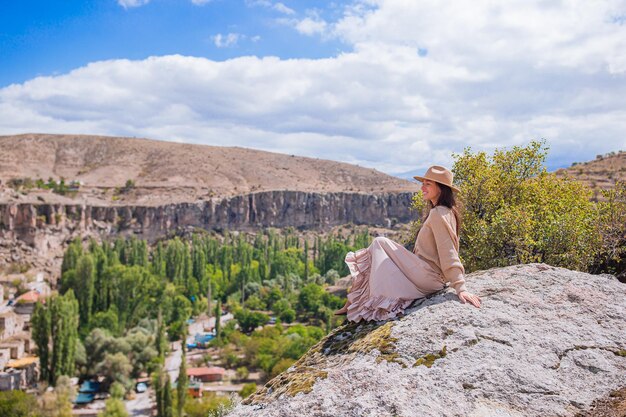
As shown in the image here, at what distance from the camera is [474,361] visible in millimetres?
4086

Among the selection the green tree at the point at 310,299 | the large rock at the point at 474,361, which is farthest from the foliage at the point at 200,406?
the large rock at the point at 474,361

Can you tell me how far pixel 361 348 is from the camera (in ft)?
14.5

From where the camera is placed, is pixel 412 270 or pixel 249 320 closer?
pixel 412 270

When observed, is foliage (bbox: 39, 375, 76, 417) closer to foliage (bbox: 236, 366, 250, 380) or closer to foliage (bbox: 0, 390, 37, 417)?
foliage (bbox: 0, 390, 37, 417)

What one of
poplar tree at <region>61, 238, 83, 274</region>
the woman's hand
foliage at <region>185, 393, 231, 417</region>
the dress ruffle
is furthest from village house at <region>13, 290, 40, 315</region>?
the woman's hand

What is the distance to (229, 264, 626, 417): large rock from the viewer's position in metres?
3.77

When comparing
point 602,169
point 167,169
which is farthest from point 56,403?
point 167,169

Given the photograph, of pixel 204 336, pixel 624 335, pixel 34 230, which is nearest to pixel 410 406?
pixel 624 335

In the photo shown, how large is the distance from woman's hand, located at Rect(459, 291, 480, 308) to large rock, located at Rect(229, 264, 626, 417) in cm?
7

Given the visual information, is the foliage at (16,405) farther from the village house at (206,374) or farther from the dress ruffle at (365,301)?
the dress ruffle at (365,301)

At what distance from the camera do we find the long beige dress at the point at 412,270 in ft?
16.2

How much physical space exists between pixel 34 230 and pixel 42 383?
166 feet

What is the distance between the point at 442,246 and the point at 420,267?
0.96ft

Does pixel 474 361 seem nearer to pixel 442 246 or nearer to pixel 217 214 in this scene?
pixel 442 246
